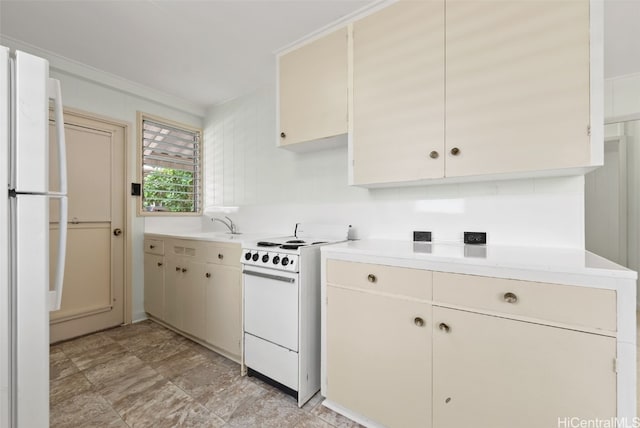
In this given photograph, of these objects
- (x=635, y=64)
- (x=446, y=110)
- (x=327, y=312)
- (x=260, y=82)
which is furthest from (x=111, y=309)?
(x=635, y=64)

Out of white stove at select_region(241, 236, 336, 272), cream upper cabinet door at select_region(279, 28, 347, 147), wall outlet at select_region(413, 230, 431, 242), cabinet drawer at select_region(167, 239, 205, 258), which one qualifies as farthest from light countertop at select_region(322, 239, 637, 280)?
cabinet drawer at select_region(167, 239, 205, 258)

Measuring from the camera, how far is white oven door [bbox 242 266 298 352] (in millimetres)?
1719

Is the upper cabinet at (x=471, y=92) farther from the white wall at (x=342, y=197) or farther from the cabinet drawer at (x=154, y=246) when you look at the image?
the cabinet drawer at (x=154, y=246)

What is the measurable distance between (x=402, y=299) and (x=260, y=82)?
245cm

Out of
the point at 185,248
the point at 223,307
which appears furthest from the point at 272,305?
the point at 185,248

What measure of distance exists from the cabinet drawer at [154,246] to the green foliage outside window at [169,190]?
389 millimetres

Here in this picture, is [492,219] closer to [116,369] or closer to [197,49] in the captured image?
[197,49]

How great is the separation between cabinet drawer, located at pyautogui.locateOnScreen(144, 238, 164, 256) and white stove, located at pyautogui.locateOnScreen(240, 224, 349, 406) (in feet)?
4.28

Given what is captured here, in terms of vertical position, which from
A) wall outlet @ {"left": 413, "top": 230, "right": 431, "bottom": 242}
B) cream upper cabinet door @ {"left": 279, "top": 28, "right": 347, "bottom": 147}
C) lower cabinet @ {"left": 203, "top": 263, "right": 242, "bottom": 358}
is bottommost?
lower cabinet @ {"left": 203, "top": 263, "right": 242, "bottom": 358}

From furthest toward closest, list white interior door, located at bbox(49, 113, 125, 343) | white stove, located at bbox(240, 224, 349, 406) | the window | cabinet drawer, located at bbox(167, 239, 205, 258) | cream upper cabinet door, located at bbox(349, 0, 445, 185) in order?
the window < white interior door, located at bbox(49, 113, 125, 343) < cabinet drawer, located at bbox(167, 239, 205, 258) < white stove, located at bbox(240, 224, 349, 406) < cream upper cabinet door, located at bbox(349, 0, 445, 185)

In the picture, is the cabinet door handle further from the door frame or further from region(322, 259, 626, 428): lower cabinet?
the door frame

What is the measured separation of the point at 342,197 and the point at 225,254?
3.40ft

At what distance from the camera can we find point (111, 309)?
2.82 metres

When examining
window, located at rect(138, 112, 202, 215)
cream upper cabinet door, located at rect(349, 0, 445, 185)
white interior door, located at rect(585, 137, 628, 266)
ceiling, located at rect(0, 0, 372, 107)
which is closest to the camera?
cream upper cabinet door, located at rect(349, 0, 445, 185)
